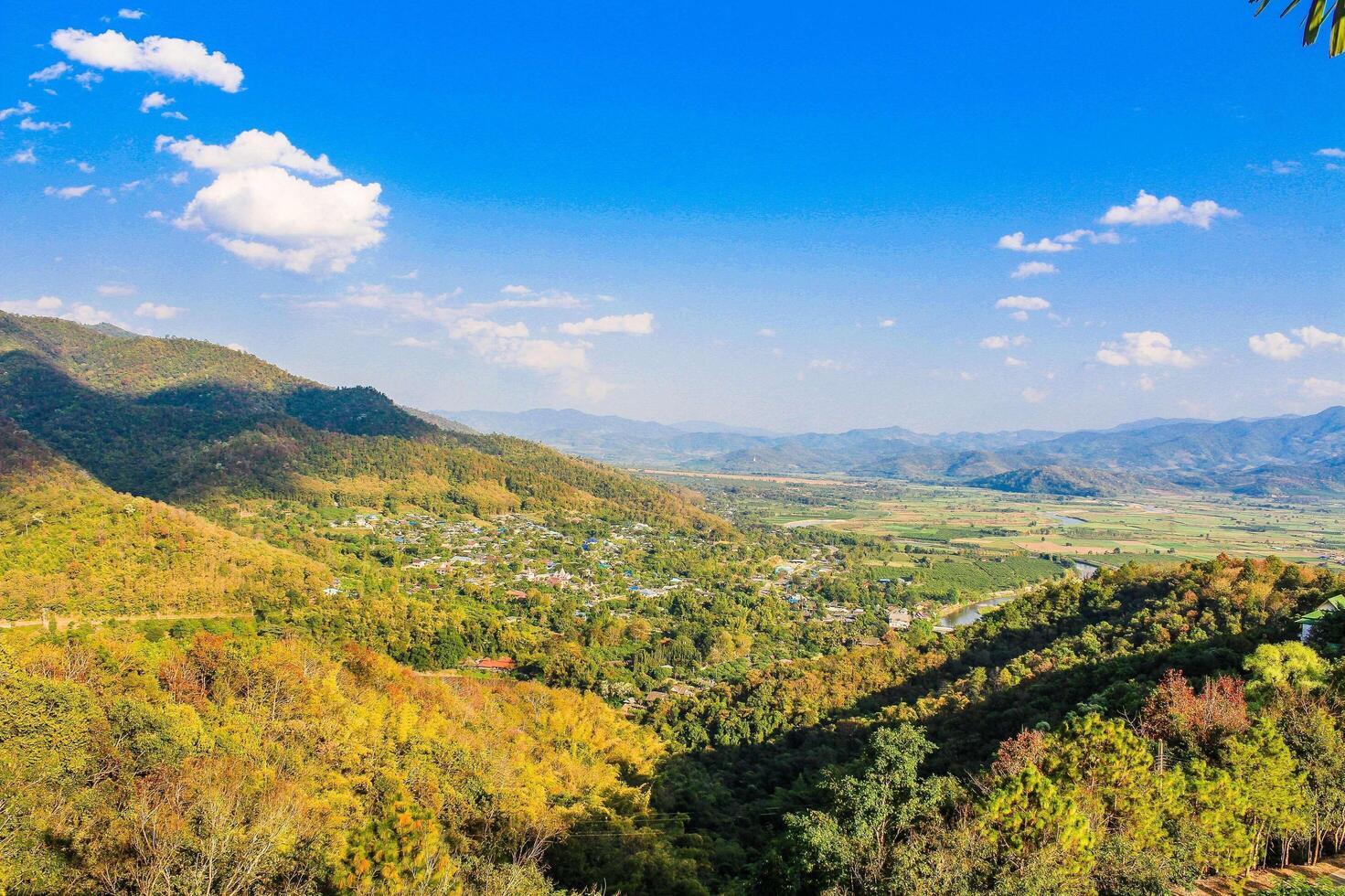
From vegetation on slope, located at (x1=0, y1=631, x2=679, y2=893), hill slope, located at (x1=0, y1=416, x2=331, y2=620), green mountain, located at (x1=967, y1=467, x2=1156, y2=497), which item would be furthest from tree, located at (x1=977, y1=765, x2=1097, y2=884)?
green mountain, located at (x1=967, y1=467, x2=1156, y2=497)

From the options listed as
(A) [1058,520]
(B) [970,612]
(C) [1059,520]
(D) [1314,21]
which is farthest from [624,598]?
(C) [1059,520]

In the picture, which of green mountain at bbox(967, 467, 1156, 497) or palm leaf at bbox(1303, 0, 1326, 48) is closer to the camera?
palm leaf at bbox(1303, 0, 1326, 48)

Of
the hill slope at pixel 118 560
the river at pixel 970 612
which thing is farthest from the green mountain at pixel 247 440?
the river at pixel 970 612

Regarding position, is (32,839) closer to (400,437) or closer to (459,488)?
(459,488)

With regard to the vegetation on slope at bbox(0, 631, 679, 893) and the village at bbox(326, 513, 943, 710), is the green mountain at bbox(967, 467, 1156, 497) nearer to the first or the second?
the village at bbox(326, 513, 943, 710)

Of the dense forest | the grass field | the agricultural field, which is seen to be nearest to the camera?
the dense forest

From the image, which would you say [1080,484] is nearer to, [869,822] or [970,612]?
[970,612]
